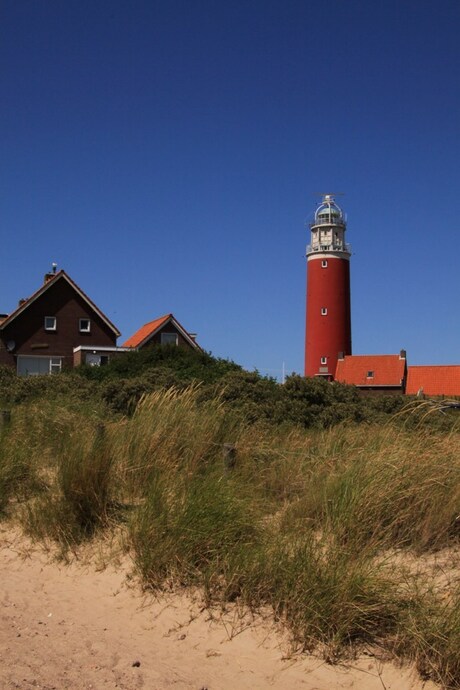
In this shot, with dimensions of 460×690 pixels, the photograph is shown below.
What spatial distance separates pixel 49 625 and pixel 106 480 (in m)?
1.58

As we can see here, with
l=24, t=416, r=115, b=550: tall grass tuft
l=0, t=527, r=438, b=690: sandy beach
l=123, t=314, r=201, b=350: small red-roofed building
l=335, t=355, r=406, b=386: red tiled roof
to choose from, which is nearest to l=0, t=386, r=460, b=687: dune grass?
l=24, t=416, r=115, b=550: tall grass tuft

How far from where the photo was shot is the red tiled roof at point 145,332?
4512cm

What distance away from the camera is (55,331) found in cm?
4528

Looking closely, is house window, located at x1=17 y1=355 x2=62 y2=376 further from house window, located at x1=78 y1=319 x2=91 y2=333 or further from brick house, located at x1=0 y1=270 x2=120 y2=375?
house window, located at x1=78 y1=319 x2=91 y2=333

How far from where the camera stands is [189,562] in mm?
5254

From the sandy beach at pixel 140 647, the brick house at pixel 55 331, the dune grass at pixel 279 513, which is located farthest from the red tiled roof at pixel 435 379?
the sandy beach at pixel 140 647

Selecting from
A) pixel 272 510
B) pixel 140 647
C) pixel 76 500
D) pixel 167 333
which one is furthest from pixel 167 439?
pixel 167 333

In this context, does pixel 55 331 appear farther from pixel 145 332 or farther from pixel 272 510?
pixel 272 510

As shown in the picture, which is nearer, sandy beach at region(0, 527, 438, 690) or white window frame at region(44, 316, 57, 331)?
sandy beach at region(0, 527, 438, 690)

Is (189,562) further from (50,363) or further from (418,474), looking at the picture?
(50,363)

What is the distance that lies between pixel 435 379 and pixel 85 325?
30122mm

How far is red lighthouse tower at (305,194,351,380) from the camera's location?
6041 centimetres

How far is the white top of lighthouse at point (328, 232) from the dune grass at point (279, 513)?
56811 mm

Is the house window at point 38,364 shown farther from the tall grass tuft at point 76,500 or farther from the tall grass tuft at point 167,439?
the tall grass tuft at point 76,500
